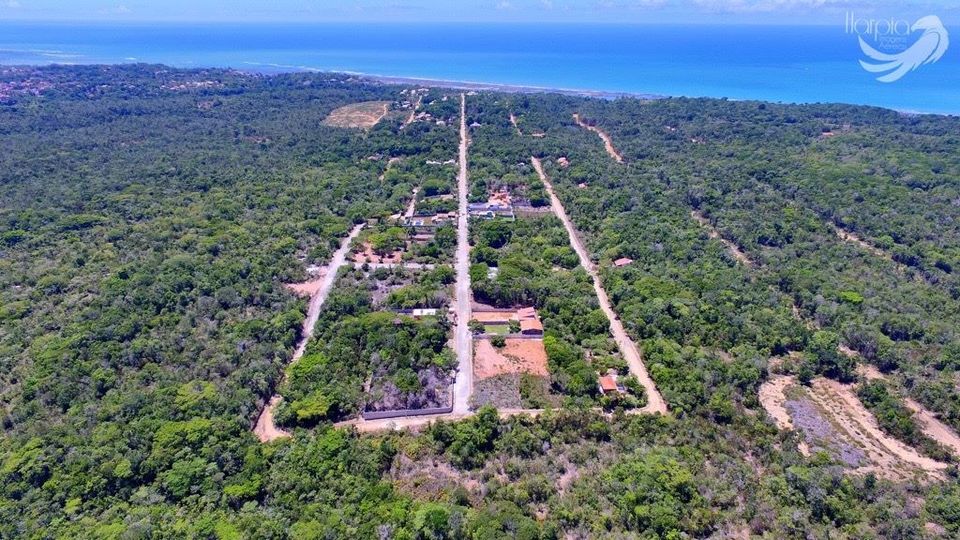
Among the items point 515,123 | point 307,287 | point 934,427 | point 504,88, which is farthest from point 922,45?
point 307,287

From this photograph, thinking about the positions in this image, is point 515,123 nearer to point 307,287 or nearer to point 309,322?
point 307,287

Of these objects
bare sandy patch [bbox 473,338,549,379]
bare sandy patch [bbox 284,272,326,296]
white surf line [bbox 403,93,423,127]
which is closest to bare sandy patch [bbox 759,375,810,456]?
bare sandy patch [bbox 473,338,549,379]

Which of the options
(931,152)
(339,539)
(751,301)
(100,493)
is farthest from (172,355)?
(931,152)

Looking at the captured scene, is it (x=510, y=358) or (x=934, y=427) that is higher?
(x=934, y=427)

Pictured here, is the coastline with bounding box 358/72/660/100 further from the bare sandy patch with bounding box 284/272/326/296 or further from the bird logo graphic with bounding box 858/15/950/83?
the bare sandy patch with bounding box 284/272/326/296

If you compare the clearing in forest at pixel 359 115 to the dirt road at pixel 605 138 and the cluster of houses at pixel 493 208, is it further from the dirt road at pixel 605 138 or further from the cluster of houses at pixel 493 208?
the cluster of houses at pixel 493 208
